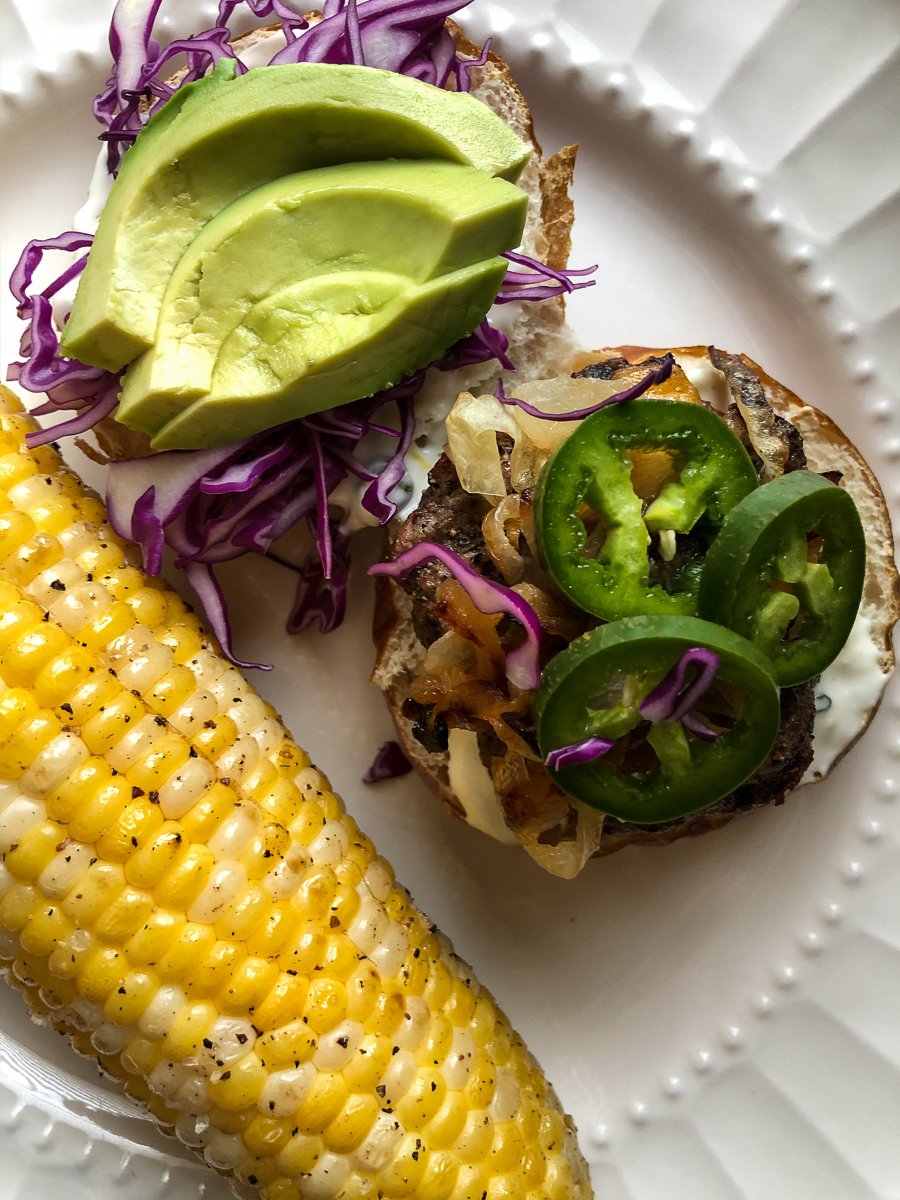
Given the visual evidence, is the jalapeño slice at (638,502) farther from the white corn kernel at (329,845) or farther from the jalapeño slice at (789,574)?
the white corn kernel at (329,845)

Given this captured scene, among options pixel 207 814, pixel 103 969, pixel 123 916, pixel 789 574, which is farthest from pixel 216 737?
pixel 789 574

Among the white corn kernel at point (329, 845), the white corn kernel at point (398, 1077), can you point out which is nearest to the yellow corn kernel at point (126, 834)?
the white corn kernel at point (329, 845)

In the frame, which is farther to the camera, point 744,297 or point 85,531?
point 744,297

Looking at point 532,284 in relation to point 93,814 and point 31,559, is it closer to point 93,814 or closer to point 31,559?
point 31,559

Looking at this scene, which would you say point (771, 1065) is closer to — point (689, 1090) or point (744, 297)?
point (689, 1090)

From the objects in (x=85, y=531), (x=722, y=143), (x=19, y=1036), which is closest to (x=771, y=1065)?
(x=19, y=1036)

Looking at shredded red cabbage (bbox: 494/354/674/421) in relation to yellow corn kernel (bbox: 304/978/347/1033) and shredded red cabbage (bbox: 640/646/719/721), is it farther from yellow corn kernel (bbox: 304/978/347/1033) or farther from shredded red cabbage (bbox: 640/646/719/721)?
yellow corn kernel (bbox: 304/978/347/1033)
